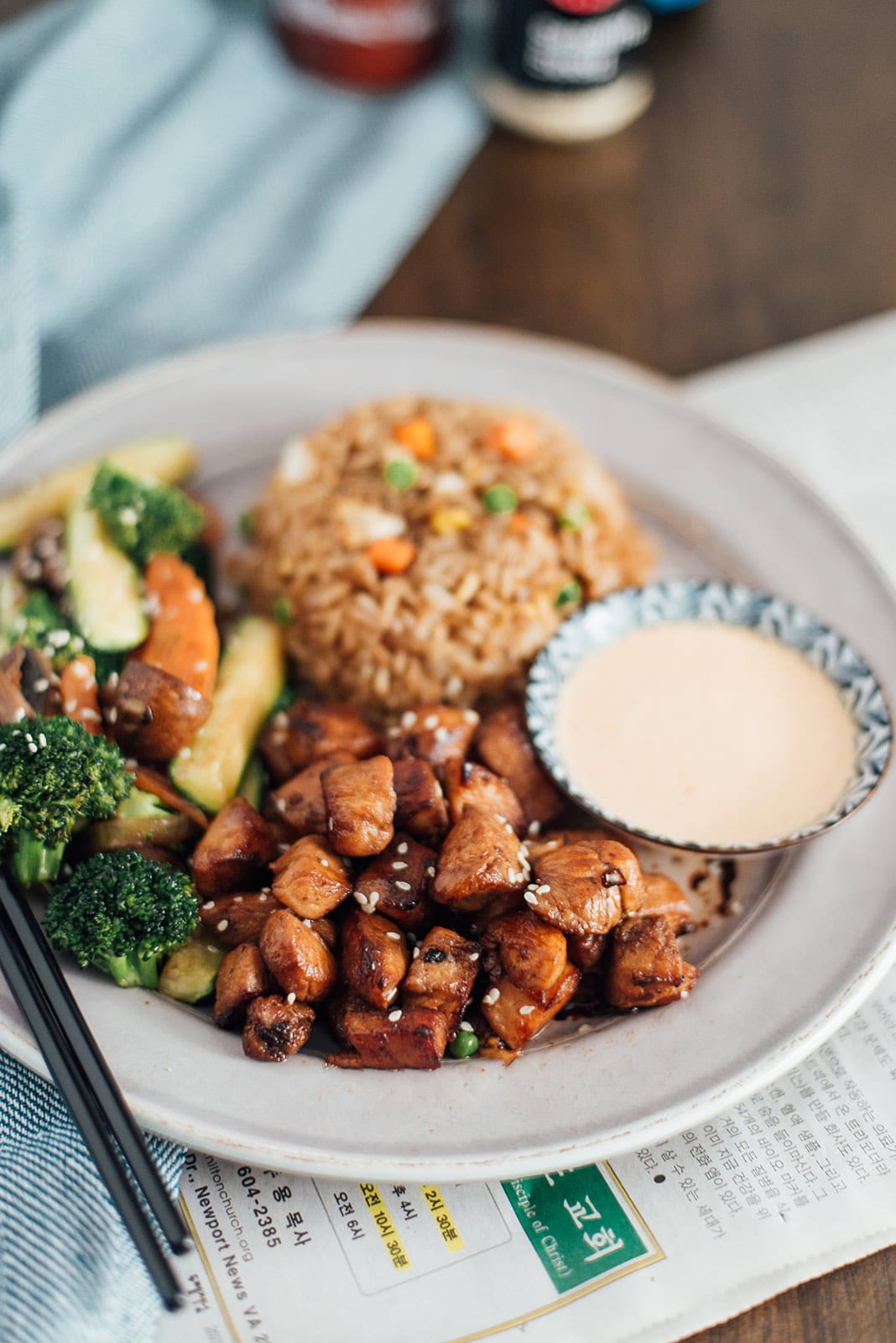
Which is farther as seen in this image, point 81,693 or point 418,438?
point 418,438

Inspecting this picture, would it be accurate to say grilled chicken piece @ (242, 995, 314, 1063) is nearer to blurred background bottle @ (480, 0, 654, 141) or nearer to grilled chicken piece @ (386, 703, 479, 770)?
grilled chicken piece @ (386, 703, 479, 770)

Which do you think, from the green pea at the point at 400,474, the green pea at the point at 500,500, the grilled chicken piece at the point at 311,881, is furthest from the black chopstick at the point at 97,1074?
the green pea at the point at 500,500

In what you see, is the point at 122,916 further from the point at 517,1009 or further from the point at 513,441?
the point at 513,441

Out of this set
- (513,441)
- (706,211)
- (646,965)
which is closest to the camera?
(646,965)

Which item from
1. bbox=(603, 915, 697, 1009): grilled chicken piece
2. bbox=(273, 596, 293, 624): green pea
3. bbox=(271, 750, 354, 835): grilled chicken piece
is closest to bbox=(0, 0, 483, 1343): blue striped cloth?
bbox=(273, 596, 293, 624): green pea

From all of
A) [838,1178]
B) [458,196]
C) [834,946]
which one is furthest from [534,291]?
[838,1178]

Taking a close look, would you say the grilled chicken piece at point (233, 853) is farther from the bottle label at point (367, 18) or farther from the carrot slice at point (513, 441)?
the bottle label at point (367, 18)

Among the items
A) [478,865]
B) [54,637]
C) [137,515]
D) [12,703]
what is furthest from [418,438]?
[478,865]
